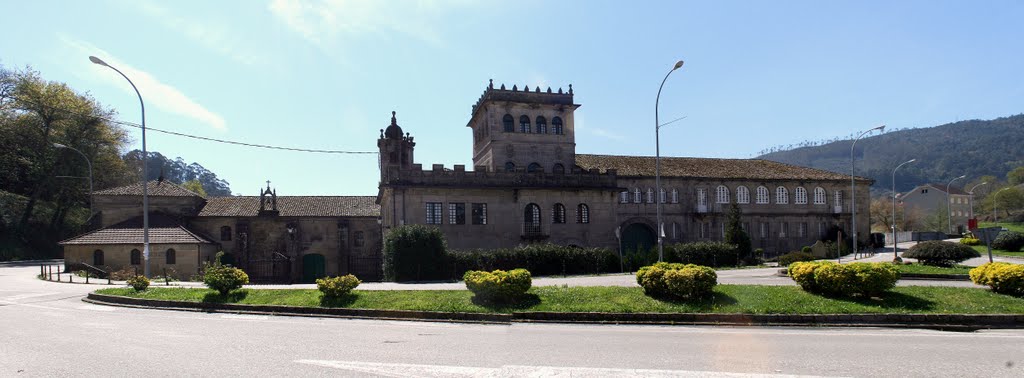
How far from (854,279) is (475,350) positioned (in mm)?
10970

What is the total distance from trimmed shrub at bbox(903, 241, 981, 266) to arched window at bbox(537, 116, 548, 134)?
2465 centimetres

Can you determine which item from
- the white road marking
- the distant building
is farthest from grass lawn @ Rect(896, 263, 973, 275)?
the distant building

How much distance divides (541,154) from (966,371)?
37227 mm

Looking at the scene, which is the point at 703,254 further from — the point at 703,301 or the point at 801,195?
the point at 801,195

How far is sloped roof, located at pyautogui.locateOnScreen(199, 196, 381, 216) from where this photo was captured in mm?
51000

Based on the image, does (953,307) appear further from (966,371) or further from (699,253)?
(699,253)

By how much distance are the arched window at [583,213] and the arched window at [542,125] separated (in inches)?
257

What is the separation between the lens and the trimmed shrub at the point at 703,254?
37.4 meters

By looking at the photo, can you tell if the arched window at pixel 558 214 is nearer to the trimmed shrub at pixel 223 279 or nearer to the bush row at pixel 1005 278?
the trimmed shrub at pixel 223 279

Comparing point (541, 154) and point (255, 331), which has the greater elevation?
point (541, 154)

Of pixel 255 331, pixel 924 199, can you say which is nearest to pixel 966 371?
pixel 255 331

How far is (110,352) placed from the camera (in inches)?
444

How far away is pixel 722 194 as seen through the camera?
55.6m

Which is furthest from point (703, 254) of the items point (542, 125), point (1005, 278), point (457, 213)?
point (1005, 278)
